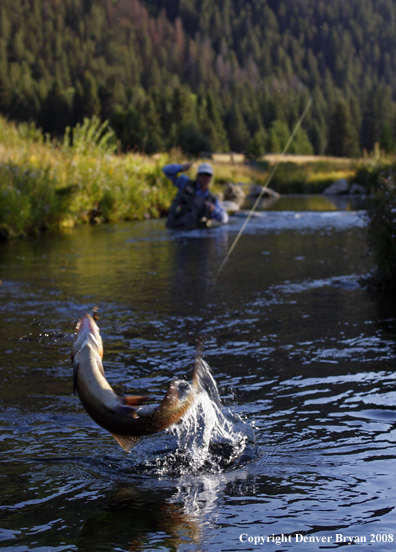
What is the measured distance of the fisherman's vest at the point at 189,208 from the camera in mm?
17797

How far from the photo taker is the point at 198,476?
13.7ft

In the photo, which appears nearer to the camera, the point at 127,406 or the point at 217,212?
the point at 127,406

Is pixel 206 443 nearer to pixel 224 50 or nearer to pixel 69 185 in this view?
pixel 69 185

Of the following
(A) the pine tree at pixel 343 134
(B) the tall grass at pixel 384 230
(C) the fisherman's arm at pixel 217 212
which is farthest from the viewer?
(A) the pine tree at pixel 343 134

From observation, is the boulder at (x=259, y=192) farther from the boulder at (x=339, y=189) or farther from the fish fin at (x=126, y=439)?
the fish fin at (x=126, y=439)

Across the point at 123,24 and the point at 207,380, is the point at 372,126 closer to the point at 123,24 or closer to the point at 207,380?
the point at 123,24

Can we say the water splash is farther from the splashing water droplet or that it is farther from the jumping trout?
the jumping trout

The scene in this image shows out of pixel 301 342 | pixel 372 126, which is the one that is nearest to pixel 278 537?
pixel 301 342

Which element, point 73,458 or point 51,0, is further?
point 51,0

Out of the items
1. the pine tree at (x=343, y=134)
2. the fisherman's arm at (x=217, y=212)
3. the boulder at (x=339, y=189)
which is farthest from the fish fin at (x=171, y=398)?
the pine tree at (x=343, y=134)

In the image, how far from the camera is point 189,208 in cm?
1831

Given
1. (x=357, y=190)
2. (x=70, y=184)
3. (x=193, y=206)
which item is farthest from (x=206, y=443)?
(x=357, y=190)

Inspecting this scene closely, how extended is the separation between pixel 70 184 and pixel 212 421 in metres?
15.1

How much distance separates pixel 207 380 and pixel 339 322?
310 cm
